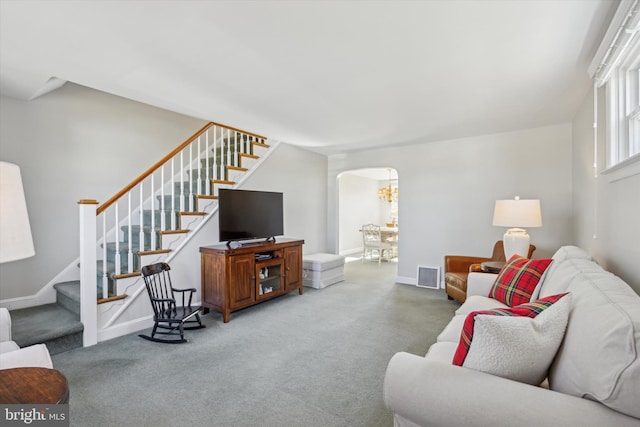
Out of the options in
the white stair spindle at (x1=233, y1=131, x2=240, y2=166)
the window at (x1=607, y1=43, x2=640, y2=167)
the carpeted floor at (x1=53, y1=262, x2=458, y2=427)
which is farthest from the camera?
the white stair spindle at (x1=233, y1=131, x2=240, y2=166)

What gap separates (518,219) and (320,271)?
281cm

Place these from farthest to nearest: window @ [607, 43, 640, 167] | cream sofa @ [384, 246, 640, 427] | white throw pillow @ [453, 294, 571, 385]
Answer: window @ [607, 43, 640, 167]
white throw pillow @ [453, 294, 571, 385]
cream sofa @ [384, 246, 640, 427]

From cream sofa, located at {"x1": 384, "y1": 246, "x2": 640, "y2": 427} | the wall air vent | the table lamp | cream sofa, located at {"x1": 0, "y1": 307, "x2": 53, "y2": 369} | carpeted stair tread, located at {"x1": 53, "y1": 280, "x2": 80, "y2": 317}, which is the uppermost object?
the table lamp

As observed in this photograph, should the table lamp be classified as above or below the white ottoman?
above

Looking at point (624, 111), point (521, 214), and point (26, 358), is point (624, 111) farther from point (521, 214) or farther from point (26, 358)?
point (26, 358)

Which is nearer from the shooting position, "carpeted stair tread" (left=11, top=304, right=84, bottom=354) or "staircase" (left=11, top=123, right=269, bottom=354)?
"carpeted stair tread" (left=11, top=304, right=84, bottom=354)

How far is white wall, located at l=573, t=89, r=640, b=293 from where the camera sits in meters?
1.81

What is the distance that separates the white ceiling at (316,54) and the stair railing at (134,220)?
93 centimetres

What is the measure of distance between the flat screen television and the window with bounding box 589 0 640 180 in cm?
348

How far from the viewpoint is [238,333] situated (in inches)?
122

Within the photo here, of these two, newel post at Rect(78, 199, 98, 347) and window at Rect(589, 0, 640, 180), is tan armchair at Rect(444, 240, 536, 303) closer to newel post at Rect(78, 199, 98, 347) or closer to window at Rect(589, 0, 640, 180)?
window at Rect(589, 0, 640, 180)

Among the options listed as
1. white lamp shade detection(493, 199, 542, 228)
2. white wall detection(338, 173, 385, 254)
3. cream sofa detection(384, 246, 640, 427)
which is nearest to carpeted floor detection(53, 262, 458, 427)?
cream sofa detection(384, 246, 640, 427)

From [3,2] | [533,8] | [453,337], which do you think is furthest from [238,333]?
[533,8]

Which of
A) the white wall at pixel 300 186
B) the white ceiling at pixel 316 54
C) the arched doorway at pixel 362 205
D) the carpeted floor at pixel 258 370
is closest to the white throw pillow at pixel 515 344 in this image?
the carpeted floor at pixel 258 370
